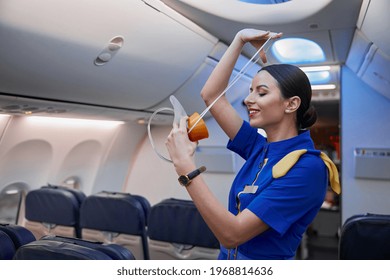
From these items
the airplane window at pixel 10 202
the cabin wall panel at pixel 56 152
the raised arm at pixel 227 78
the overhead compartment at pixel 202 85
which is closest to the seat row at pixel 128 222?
the airplane window at pixel 10 202

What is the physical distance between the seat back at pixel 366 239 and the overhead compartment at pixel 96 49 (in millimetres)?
1420

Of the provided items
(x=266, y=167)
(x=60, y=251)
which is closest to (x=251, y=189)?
(x=266, y=167)

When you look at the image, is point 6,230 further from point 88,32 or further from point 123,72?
point 123,72

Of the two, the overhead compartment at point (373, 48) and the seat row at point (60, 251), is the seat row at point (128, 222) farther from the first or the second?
the overhead compartment at point (373, 48)

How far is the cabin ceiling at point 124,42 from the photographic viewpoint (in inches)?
65.1

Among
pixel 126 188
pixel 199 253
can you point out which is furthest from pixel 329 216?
pixel 199 253

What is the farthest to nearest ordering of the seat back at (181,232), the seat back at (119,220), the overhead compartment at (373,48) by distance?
1. the seat back at (119,220)
2. the seat back at (181,232)
3. the overhead compartment at (373,48)

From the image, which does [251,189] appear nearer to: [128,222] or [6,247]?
[6,247]

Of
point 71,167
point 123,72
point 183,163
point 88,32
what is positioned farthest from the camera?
point 71,167

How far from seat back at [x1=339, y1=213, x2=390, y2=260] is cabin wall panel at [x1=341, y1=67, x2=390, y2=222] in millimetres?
666

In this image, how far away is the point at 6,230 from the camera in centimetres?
164

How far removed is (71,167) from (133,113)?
3.07ft

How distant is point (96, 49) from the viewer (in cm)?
196

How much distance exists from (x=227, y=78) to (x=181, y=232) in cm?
136
